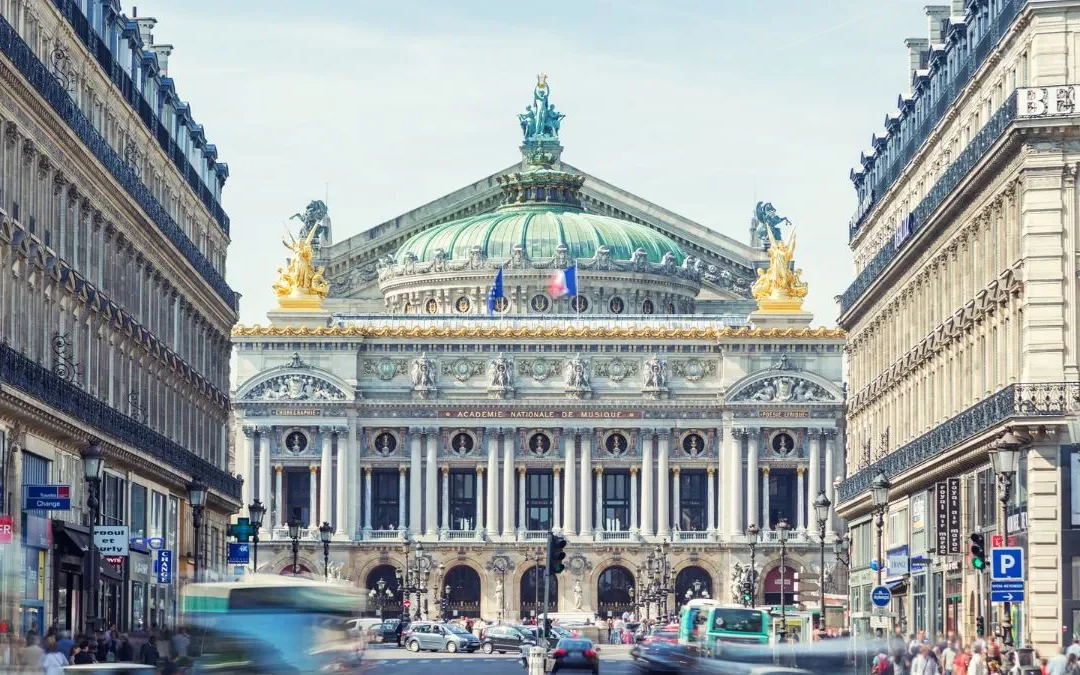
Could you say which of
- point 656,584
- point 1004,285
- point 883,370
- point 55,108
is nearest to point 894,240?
point 883,370

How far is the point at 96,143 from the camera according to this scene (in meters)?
77.4

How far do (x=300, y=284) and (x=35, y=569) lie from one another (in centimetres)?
11680

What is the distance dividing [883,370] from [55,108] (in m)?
42.3

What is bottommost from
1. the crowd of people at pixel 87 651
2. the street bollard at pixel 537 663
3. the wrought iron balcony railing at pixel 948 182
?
the street bollard at pixel 537 663

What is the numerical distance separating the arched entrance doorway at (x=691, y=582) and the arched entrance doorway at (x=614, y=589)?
3584mm

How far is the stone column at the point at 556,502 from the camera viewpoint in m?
184

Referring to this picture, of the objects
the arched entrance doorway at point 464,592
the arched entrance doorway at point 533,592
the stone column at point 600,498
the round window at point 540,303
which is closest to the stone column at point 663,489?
the stone column at point 600,498

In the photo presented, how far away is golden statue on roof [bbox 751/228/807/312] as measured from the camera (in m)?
186

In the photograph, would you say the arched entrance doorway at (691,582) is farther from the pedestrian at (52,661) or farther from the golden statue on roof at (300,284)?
the pedestrian at (52,661)

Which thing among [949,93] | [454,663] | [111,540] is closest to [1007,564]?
[111,540]

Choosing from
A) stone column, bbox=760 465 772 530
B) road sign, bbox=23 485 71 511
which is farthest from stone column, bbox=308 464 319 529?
road sign, bbox=23 485 71 511

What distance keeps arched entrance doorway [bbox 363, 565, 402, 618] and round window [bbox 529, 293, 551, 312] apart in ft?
83.4

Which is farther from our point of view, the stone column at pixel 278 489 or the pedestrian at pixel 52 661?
the stone column at pixel 278 489

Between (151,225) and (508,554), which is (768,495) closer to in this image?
(508,554)
